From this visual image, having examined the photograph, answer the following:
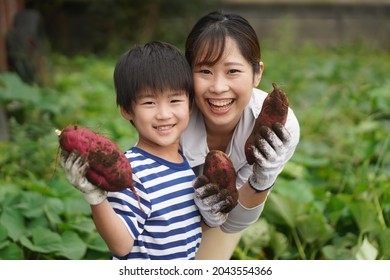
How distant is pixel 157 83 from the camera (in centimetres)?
217

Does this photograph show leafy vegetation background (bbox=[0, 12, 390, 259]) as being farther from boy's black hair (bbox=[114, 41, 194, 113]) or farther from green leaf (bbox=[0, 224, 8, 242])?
boy's black hair (bbox=[114, 41, 194, 113])

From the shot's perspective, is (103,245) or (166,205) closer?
(166,205)

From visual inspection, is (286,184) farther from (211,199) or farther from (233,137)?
(211,199)

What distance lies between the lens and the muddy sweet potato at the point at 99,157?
1.94 metres

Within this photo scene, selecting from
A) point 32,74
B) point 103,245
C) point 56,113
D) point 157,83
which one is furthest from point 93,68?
point 157,83

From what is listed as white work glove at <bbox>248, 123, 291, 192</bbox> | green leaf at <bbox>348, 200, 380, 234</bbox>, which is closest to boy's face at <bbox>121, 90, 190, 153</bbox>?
white work glove at <bbox>248, 123, 291, 192</bbox>

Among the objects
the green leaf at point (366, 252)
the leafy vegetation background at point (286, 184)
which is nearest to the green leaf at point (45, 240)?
the leafy vegetation background at point (286, 184)

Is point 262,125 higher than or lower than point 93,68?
higher

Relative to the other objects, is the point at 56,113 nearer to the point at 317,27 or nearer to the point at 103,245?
the point at 103,245

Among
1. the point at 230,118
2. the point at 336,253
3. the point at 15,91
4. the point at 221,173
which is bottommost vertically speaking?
the point at 336,253

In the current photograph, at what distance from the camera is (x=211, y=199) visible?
87.5 inches

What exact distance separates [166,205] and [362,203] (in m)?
1.32

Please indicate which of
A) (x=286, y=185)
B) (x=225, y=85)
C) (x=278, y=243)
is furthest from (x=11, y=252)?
(x=286, y=185)

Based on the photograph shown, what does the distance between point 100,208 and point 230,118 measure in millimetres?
568
